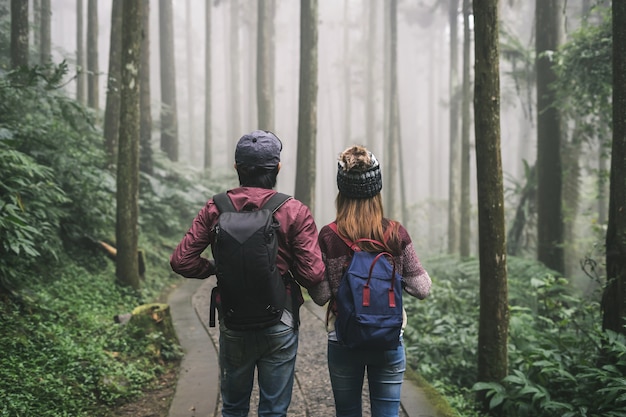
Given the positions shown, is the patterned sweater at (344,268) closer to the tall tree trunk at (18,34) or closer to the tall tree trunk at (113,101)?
the tall tree trunk at (18,34)

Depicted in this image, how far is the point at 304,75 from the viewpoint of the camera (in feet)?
40.7

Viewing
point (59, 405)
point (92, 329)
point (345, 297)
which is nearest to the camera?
point (345, 297)

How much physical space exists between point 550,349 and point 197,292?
7.19 meters

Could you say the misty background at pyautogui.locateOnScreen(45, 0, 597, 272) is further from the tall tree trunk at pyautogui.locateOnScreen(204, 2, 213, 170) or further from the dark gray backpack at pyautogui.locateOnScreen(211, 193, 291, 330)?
the dark gray backpack at pyautogui.locateOnScreen(211, 193, 291, 330)

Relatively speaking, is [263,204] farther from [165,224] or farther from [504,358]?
[165,224]

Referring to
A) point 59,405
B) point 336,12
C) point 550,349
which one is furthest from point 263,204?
point 336,12

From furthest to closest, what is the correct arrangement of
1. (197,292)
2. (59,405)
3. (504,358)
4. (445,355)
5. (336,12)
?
(336,12), (197,292), (445,355), (504,358), (59,405)

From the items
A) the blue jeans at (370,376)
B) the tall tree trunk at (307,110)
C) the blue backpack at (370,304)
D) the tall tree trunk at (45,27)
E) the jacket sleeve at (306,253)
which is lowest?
the blue jeans at (370,376)

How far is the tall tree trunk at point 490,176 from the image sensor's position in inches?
189

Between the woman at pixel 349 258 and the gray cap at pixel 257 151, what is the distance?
41cm

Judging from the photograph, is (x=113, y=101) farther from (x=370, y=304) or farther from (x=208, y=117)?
(x=208, y=117)

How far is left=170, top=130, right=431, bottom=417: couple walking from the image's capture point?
2.90m

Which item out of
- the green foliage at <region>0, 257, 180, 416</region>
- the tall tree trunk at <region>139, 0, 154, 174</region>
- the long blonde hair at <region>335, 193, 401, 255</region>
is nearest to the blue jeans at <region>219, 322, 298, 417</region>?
the long blonde hair at <region>335, 193, 401, 255</region>

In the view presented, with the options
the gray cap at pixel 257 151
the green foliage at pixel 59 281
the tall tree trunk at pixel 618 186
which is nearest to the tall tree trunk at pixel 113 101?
the green foliage at pixel 59 281
